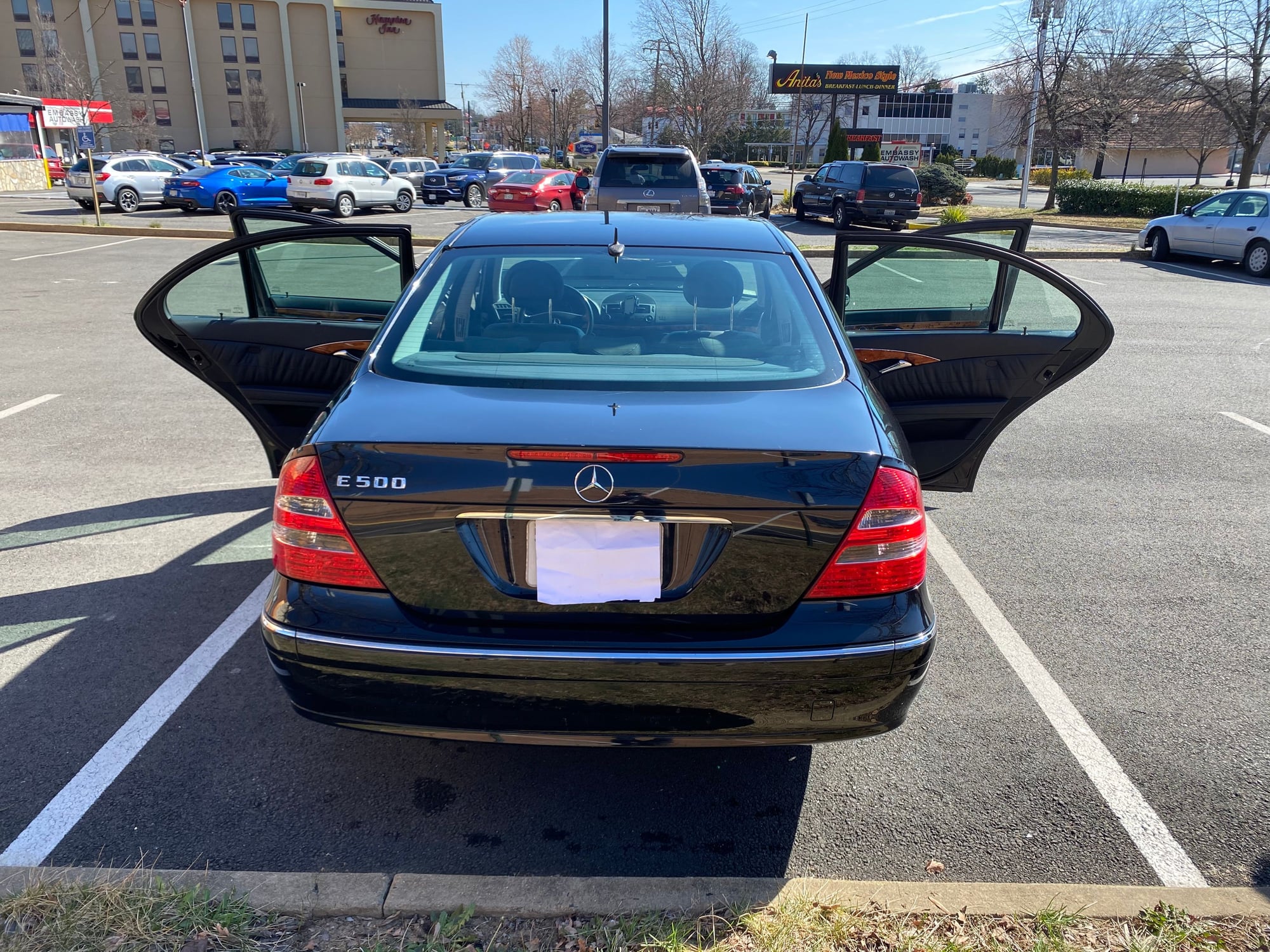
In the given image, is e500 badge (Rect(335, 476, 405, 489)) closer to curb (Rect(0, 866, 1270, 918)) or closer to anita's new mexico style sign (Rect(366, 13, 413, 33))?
curb (Rect(0, 866, 1270, 918))

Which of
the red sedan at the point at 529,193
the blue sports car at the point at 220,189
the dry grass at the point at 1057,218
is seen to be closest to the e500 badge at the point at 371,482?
the red sedan at the point at 529,193

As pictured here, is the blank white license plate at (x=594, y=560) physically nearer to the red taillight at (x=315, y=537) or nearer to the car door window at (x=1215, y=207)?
the red taillight at (x=315, y=537)

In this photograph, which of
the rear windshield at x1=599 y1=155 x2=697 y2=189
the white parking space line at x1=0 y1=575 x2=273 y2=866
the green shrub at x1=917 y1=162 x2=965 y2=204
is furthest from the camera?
the green shrub at x1=917 y1=162 x2=965 y2=204

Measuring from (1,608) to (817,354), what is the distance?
361cm

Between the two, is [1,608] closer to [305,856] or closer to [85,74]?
[305,856]

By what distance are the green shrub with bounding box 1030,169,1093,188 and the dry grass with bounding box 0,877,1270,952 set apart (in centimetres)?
4785

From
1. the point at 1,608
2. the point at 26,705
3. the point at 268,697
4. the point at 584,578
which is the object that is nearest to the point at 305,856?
the point at 268,697

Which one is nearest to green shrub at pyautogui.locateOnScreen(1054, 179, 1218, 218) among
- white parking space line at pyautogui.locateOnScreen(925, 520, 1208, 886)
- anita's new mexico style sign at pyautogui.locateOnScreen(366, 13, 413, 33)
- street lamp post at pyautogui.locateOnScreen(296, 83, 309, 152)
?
white parking space line at pyautogui.locateOnScreen(925, 520, 1208, 886)

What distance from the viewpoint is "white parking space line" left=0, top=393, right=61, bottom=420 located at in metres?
6.98

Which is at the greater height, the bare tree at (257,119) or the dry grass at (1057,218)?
the bare tree at (257,119)

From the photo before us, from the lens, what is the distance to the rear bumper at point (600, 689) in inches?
90.4

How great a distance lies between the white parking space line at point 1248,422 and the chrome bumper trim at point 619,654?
615 centimetres

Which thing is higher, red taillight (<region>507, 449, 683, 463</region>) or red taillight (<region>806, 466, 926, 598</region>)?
red taillight (<region>507, 449, 683, 463</region>)

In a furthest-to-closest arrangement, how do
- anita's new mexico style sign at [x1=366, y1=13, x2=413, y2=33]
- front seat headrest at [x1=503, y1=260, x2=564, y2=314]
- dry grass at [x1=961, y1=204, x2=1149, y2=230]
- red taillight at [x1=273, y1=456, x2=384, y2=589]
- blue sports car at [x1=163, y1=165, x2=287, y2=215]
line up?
1. anita's new mexico style sign at [x1=366, y1=13, x2=413, y2=33]
2. dry grass at [x1=961, y1=204, x2=1149, y2=230]
3. blue sports car at [x1=163, y1=165, x2=287, y2=215]
4. front seat headrest at [x1=503, y1=260, x2=564, y2=314]
5. red taillight at [x1=273, y1=456, x2=384, y2=589]
